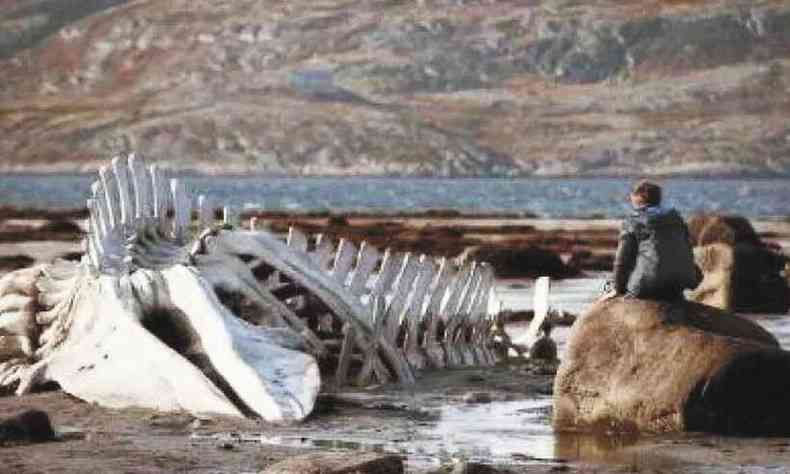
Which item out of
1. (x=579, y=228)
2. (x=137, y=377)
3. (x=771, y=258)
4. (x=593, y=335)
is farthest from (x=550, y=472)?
(x=579, y=228)

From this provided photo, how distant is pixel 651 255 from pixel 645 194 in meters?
0.39

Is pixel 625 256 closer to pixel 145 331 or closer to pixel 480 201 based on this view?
pixel 145 331

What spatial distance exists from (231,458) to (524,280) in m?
23.7

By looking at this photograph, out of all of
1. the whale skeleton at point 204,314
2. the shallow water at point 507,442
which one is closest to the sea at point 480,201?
the whale skeleton at point 204,314

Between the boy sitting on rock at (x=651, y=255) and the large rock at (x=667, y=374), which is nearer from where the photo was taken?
the large rock at (x=667, y=374)

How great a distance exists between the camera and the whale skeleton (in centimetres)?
1253

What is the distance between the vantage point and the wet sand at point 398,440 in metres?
10.8

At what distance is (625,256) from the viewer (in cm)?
1289

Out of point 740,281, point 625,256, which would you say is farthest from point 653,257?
point 740,281

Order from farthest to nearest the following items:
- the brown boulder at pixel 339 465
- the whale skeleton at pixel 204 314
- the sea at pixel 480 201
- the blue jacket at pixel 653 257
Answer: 1. the sea at pixel 480 201
2. the blue jacket at pixel 653 257
3. the whale skeleton at pixel 204 314
4. the brown boulder at pixel 339 465

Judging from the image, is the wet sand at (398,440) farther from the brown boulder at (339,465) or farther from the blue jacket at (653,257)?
the blue jacket at (653,257)

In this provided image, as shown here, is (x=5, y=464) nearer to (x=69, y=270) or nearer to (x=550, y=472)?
(x=550, y=472)

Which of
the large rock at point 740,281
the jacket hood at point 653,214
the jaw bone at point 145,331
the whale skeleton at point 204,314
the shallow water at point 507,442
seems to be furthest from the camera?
the large rock at point 740,281

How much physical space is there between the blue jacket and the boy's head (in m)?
0.05
